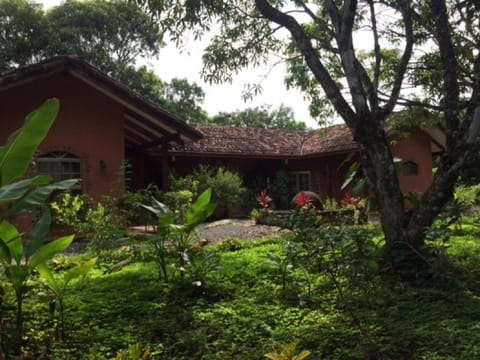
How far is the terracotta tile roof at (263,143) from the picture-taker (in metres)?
18.0

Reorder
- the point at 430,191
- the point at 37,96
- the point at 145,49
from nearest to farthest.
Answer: the point at 430,191 → the point at 37,96 → the point at 145,49

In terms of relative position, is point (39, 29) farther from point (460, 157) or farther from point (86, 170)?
point (460, 157)

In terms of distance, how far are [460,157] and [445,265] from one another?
1158mm

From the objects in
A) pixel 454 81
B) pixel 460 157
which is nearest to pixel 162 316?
pixel 460 157

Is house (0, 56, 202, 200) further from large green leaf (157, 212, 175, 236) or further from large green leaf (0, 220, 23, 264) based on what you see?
large green leaf (0, 220, 23, 264)

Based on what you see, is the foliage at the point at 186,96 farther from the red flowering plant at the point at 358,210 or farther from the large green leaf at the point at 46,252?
the large green leaf at the point at 46,252

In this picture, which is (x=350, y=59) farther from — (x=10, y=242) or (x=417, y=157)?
(x=417, y=157)

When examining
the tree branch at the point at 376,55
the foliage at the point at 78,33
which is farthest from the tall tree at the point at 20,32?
the tree branch at the point at 376,55

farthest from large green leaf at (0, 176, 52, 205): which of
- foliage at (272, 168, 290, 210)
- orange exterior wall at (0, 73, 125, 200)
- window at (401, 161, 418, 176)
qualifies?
window at (401, 161, 418, 176)

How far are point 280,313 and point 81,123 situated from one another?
887cm

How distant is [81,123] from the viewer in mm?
11586

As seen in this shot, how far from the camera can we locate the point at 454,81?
558 cm

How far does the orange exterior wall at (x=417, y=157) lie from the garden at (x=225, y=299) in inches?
A: 538

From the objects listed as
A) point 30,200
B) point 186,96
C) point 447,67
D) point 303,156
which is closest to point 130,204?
point 30,200
